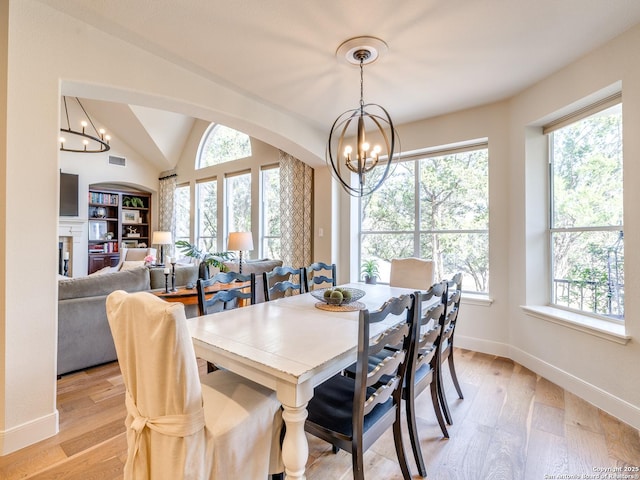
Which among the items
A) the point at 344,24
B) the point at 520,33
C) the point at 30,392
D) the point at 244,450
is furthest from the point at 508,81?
the point at 30,392

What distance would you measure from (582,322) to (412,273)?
1346mm

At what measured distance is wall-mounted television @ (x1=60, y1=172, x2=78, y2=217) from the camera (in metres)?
6.05

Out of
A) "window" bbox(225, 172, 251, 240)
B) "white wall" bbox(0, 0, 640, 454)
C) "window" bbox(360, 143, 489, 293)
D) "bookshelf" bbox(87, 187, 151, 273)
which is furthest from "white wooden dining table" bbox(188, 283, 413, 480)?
"bookshelf" bbox(87, 187, 151, 273)

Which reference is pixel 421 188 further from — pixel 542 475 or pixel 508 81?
pixel 542 475

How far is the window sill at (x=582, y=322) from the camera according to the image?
2.16 metres

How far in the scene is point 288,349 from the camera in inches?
52.1

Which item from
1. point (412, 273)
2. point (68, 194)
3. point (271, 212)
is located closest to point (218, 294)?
point (412, 273)

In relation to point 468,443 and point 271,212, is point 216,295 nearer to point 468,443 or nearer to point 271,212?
point 468,443

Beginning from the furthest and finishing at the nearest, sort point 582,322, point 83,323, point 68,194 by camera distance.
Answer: point 68,194 < point 83,323 < point 582,322

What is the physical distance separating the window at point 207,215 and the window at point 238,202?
1.20ft

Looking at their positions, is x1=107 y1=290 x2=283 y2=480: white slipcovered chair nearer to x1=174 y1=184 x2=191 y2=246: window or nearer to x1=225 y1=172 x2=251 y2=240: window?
x1=225 y1=172 x2=251 y2=240: window

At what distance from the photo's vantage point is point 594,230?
8.27 ft

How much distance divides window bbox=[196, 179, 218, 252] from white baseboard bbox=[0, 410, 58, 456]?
4.50 meters

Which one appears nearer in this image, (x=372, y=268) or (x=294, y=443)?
(x=294, y=443)
